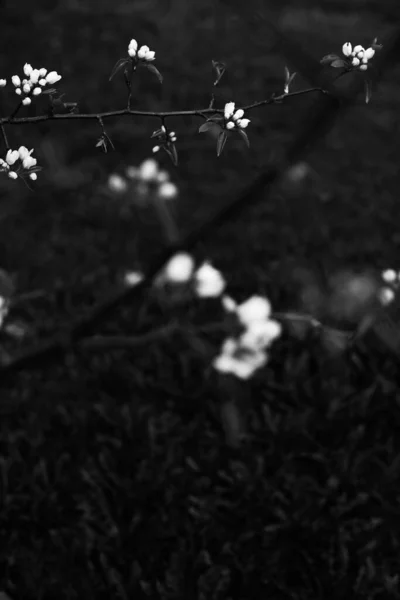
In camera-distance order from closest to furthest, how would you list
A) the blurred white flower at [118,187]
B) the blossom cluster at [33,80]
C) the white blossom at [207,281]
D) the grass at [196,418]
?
the blossom cluster at [33,80] < the grass at [196,418] < the white blossom at [207,281] < the blurred white flower at [118,187]

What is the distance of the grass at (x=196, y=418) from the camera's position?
212 cm

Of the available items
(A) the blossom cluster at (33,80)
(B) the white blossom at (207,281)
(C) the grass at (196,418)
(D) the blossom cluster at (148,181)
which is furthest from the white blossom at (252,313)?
(A) the blossom cluster at (33,80)

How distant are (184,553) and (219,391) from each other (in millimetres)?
764

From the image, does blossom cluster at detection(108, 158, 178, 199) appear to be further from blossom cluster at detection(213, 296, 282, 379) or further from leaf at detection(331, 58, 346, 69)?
leaf at detection(331, 58, 346, 69)

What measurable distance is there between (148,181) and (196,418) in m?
1.29

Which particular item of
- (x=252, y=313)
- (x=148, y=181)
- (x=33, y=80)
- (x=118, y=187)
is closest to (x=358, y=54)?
(x=33, y=80)

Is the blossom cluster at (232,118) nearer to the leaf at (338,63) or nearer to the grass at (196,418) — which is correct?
the leaf at (338,63)

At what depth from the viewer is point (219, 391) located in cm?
270

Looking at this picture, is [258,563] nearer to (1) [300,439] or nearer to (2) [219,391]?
(1) [300,439]

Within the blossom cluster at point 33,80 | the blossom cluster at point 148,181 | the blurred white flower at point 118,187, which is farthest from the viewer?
the blurred white flower at point 118,187

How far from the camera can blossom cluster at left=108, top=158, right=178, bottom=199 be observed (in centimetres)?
278

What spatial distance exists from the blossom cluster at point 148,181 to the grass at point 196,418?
0.85 ft

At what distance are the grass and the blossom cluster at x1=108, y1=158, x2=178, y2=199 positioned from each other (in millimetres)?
258

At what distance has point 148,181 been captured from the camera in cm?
318
